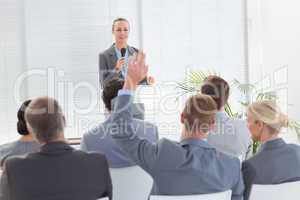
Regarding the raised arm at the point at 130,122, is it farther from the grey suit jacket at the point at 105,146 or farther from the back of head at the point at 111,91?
the back of head at the point at 111,91

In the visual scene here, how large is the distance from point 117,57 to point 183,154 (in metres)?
3.28

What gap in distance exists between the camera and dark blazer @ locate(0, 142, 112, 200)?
205 cm

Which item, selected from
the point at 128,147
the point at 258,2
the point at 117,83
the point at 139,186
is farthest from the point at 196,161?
the point at 258,2

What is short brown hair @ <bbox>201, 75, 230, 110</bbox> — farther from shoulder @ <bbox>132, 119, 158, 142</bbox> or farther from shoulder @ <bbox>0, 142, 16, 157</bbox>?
shoulder @ <bbox>0, 142, 16, 157</bbox>

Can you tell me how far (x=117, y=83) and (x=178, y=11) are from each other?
3595 mm

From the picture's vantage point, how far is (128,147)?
2096 mm

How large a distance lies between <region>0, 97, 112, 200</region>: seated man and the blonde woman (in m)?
0.81

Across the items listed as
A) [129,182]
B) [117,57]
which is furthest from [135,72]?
[117,57]

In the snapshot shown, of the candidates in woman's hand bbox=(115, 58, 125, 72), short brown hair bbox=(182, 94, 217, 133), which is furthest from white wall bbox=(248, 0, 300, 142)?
short brown hair bbox=(182, 94, 217, 133)

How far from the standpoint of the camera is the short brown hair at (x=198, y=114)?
2.19 metres

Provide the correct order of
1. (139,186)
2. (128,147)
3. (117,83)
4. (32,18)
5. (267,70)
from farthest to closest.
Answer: (267,70), (32,18), (117,83), (139,186), (128,147)

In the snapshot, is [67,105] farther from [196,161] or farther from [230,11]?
[196,161]

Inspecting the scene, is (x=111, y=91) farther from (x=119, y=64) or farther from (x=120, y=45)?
(x=120, y=45)

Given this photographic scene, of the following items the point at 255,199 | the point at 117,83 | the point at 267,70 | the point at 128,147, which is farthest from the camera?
the point at 267,70
